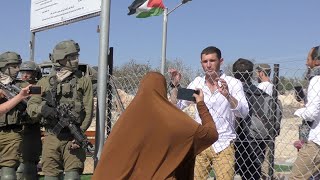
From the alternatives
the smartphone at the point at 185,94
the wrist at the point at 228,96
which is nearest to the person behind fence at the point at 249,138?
the wrist at the point at 228,96

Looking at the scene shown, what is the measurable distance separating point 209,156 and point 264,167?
115 centimetres

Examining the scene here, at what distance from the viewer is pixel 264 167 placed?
551 cm

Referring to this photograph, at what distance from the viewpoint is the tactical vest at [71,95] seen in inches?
196

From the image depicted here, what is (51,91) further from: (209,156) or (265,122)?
(265,122)

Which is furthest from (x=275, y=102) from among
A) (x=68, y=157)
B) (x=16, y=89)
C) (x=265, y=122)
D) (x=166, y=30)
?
(x=166, y=30)

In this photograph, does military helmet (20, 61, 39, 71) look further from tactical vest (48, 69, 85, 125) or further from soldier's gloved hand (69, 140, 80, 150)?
soldier's gloved hand (69, 140, 80, 150)

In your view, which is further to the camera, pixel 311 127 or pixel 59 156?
pixel 59 156

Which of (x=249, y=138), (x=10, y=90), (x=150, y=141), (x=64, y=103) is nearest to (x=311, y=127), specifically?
(x=249, y=138)

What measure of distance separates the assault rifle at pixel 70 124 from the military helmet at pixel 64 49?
1.62 ft

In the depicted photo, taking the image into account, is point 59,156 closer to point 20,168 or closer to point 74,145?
point 74,145

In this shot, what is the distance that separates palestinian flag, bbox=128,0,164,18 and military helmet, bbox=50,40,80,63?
7.54 metres

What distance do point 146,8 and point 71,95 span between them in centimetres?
793

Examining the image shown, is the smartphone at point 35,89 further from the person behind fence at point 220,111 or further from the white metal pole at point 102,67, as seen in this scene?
the person behind fence at point 220,111

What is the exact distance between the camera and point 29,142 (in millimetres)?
5949
